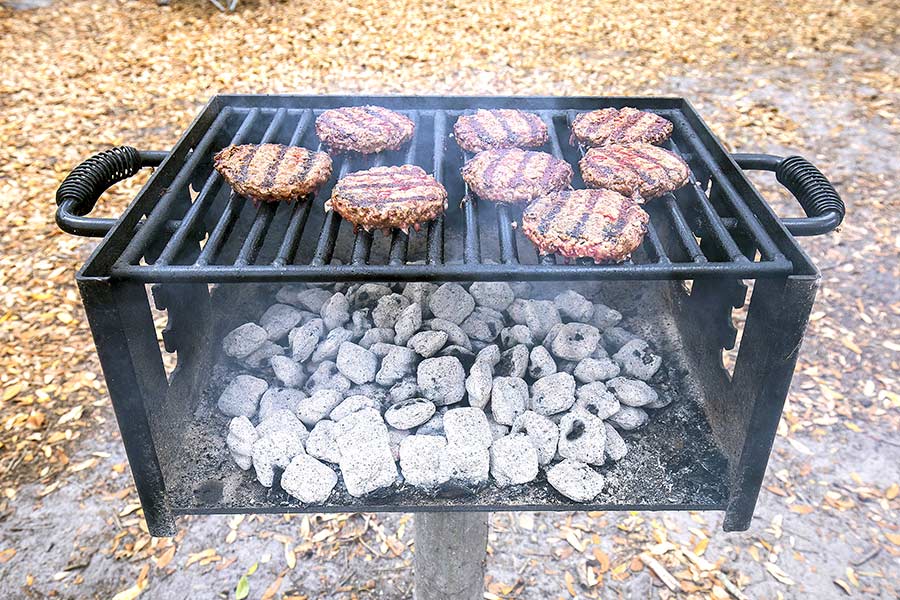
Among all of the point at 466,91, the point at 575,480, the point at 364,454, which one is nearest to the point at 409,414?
the point at 364,454

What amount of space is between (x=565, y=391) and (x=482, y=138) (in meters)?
0.95

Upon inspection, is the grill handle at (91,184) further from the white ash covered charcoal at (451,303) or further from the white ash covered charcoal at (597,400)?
the white ash covered charcoal at (597,400)

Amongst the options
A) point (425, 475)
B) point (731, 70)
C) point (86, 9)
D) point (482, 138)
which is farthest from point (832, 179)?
point (86, 9)

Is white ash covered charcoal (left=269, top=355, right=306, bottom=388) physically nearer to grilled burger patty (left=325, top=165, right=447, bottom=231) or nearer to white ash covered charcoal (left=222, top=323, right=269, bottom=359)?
white ash covered charcoal (left=222, top=323, right=269, bottom=359)

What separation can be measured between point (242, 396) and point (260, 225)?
59 cm

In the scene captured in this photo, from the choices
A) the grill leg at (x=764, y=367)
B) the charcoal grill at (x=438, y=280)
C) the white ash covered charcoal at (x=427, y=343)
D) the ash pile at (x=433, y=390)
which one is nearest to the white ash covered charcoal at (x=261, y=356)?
the ash pile at (x=433, y=390)

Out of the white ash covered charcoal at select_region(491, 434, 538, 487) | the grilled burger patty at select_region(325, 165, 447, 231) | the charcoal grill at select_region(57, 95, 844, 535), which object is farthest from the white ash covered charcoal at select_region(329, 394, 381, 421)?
the grilled burger patty at select_region(325, 165, 447, 231)

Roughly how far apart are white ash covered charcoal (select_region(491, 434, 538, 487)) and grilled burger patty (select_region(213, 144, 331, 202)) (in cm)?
102

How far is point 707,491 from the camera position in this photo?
6.96 feet

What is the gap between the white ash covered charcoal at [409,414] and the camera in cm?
233

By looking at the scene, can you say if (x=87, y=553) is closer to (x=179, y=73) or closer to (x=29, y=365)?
(x=29, y=365)

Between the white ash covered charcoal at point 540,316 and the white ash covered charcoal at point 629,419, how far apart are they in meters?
0.45

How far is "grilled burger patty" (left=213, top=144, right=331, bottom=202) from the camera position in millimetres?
2336

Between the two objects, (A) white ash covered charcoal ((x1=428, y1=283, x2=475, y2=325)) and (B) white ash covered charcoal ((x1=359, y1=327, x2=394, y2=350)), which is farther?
(A) white ash covered charcoal ((x1=428, y1=283, x2=475, y2=325))
